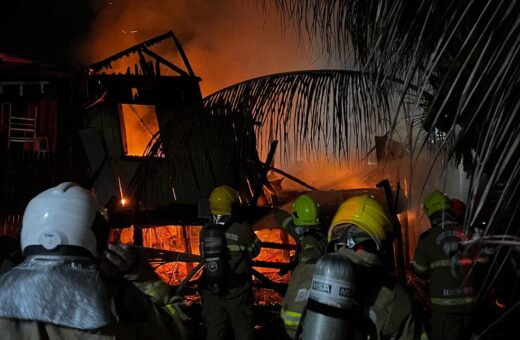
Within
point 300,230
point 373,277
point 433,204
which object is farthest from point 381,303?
point 300,230

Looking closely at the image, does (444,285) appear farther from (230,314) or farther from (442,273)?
(230,314)

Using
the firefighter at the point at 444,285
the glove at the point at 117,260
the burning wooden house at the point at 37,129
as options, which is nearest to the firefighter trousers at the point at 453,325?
the firefighter at the point at 444,285

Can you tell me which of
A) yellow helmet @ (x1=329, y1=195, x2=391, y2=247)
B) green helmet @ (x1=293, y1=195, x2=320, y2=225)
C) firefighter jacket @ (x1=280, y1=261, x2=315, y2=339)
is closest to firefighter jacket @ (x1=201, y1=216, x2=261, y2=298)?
green helmet @ (x1=293, y1=195, x2=320, y2=225)

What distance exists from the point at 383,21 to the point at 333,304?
126 centimetres

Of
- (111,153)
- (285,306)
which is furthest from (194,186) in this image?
(285,306)

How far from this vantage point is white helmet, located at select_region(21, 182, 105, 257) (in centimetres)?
174

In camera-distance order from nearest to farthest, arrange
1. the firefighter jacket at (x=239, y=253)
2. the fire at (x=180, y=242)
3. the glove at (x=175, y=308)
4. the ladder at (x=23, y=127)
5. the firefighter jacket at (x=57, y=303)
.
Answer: the firefighter jacket at (x=57, y=303) < the glove at (x=175, y=308) < the firefighter jacket at (x=239, y=253) < the ladder at (x=23, y=127) < the fire at (x=180, y=242)

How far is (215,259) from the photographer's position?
5410 mm

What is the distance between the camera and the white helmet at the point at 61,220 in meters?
1.74

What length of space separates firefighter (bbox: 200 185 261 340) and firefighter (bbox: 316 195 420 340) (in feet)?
11.0

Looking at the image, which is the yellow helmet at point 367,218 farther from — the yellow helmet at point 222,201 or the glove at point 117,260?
the yellow helmet at point 222,201

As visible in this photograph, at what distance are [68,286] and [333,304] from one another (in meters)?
0.99

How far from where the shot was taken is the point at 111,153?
32.9ft

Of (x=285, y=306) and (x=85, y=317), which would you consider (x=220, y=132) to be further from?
(x=85, y=317)
